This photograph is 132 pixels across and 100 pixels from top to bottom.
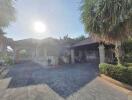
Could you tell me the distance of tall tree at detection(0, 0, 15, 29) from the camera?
32.8ft

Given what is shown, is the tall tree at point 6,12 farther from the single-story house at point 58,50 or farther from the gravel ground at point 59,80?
the single-story house at point 58,50

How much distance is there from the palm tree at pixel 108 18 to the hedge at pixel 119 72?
1619 mm

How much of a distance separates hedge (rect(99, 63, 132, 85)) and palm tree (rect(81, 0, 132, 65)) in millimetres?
1619

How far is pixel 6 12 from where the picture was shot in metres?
10.4

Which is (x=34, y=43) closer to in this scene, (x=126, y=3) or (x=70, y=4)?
(x=70, y=4)

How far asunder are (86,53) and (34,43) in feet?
32.7

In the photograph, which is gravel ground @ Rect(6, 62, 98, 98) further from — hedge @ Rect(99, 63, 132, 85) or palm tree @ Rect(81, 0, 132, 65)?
palm tree @ Rect(81, 0, 132, 65)

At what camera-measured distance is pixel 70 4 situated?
14820mm

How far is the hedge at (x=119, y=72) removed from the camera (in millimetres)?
9703

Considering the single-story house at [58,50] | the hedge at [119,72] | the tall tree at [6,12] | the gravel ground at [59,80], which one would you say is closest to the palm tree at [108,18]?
the hedge at [119,72]

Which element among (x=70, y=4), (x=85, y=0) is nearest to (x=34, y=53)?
(x=70, y=4)

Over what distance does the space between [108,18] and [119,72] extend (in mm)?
3844

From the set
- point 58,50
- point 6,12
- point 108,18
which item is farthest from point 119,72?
point 58,50

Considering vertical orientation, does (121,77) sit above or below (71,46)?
below
